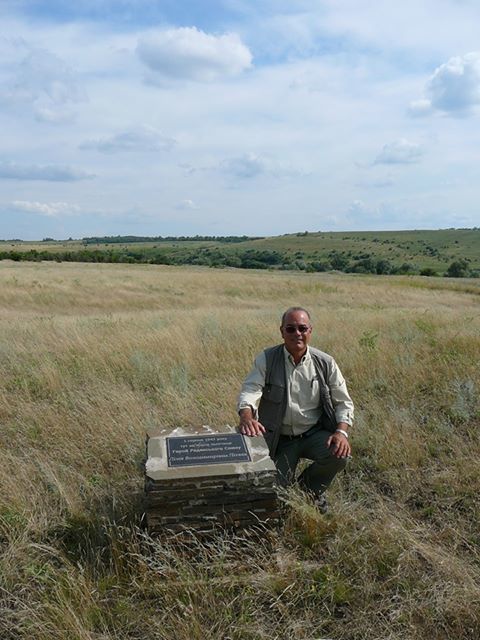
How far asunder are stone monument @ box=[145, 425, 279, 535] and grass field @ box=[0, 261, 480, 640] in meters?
0.15

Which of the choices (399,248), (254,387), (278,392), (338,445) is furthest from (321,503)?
(399,248)

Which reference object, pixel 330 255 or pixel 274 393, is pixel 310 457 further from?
pixel 330 255

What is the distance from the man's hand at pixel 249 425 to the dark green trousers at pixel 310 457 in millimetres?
393

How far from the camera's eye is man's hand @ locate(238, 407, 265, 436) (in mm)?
3859

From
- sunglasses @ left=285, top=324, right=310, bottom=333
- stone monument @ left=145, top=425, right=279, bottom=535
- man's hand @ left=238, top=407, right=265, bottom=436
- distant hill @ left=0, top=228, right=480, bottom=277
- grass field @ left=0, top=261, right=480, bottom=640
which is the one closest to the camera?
grass field @ left=0, top=261, right=480, bottom=640

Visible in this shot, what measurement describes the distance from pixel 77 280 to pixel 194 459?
2569 centimetres

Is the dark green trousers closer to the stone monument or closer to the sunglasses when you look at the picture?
the stone monument

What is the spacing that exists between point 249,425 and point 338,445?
0.70 metres

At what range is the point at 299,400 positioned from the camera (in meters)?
4.22

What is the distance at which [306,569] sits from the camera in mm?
3275

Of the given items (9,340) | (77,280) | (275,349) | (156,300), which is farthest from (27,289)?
(275,349)

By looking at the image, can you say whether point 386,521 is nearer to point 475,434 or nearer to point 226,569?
point 226,569

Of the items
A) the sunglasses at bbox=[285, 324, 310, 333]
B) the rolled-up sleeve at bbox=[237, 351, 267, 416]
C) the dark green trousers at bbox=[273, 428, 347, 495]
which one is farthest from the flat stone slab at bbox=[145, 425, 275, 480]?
the sunglasses at bbox=[285, 324, 310, 333]

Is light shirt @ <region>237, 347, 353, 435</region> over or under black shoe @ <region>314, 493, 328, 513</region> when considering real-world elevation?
over
